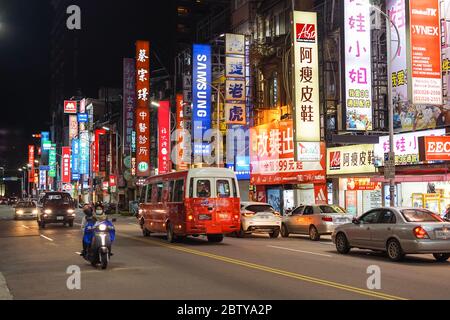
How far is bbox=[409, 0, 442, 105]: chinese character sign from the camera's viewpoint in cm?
2300

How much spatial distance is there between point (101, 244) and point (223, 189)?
321 inches

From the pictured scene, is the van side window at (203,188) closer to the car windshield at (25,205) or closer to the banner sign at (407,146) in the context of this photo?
the banner sign at (407,146)

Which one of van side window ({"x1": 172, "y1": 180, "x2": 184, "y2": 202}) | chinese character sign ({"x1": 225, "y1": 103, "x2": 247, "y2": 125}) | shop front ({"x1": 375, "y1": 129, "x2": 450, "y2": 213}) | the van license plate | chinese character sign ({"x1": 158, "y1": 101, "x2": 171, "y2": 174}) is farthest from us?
chinese character sign ({"x1": 158, "y1": 101, "x2": 171, "y2": 174})

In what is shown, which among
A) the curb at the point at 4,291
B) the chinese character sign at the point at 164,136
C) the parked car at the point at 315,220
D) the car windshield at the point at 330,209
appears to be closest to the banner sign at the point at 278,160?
the parked car at the point at 315,220

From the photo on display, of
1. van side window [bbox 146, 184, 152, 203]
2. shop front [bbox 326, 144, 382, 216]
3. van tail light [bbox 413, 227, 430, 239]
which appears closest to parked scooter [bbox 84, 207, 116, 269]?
van tail light [bbox 413, 227, 430, 239]

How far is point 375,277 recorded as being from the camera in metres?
12.4

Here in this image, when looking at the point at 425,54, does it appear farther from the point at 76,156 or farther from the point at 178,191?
the point at 76,156

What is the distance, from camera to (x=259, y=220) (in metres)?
25.2

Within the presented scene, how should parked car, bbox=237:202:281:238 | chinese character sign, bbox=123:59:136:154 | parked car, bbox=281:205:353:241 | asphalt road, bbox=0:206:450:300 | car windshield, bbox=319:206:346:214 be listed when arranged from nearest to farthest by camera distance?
asphalt road, bbox=0:206:450:300 → parked car, bbox=281:205:353:241 → car windshield, bbox=319:206:346:214 → parked car, bbox=237:202:281:238 → chinese character sign, bbox=123:59:136:154

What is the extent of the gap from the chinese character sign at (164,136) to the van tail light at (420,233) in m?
38.5

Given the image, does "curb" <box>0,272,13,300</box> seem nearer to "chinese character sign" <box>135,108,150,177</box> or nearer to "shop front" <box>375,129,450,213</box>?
"shop front" <box>375,129,450,213</box>

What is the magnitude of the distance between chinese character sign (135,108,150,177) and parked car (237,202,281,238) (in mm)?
30222

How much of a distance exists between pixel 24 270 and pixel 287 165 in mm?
23436

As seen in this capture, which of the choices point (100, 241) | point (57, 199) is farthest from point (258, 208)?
point (57, 199)
